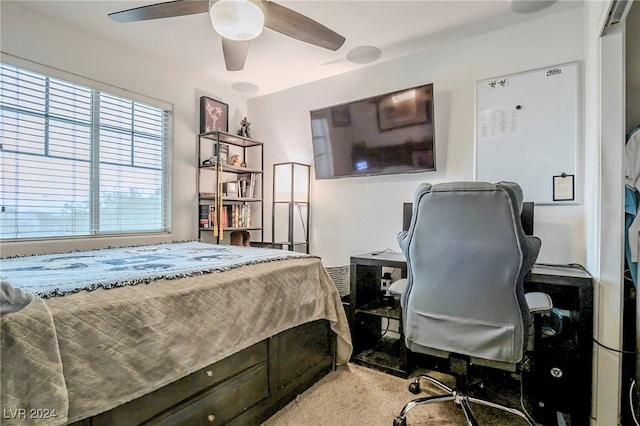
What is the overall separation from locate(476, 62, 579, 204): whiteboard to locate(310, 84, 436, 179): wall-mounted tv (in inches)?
15.7

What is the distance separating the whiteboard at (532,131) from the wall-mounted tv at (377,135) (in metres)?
0.40

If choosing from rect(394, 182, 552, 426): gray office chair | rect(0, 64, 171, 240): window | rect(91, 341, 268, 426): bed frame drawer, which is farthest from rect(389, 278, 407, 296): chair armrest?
rect(0, 64, 171, 240): window

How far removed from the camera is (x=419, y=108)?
2.53m

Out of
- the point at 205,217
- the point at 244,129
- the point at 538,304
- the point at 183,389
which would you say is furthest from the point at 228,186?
the point at 538,304

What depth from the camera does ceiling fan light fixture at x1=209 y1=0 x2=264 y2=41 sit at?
164 centimetres

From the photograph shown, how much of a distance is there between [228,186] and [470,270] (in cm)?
276

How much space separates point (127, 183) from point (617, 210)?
3.49m

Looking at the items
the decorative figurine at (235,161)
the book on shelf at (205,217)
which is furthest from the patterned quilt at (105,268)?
the decorative figurine at (235,161)

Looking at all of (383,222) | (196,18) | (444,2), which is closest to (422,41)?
(444,2)

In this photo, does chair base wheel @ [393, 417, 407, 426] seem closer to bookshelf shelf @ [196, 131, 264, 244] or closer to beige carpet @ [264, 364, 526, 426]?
beige carpet @ [264, 364, 526, 426]

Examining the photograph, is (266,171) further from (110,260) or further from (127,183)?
(110,260)

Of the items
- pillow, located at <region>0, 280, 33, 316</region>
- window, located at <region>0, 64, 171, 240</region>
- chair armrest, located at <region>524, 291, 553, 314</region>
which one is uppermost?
window, located at <region>0, 64, 171, 240</region>

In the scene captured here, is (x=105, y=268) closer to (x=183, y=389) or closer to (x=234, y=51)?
(x=183, y=389)

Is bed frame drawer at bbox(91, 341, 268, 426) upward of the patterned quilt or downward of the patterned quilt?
downward
